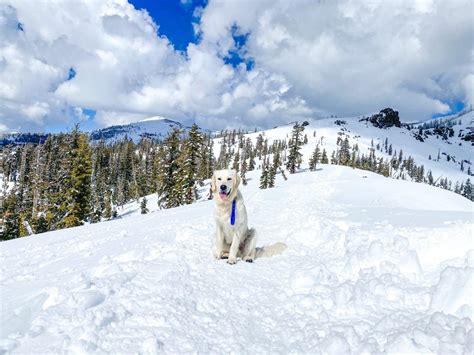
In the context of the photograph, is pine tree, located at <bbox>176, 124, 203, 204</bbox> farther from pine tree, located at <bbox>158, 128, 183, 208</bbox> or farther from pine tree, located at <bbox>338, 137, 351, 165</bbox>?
pine tree, located at <bbox>338, 137, 351, 165</bbox>

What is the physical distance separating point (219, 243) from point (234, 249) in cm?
44

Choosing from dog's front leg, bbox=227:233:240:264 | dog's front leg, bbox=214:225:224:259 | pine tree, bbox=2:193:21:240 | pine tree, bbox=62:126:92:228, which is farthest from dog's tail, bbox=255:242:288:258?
pine tree, bbox=2:193:21:240

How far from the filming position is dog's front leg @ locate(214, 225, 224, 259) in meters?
6.64

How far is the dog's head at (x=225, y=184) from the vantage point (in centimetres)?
630

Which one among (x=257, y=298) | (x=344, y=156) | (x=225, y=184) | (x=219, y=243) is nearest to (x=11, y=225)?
(x=219, y=243)

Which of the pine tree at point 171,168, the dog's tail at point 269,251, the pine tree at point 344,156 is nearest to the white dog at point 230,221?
the dog's tail at point 269,251

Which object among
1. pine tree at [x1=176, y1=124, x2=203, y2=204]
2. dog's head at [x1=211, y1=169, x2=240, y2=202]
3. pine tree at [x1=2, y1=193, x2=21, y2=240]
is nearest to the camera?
dog's head at [x1=211, y1=169, x2=240, y2=202]

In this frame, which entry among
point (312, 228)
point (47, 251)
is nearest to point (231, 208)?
point (312, 228)

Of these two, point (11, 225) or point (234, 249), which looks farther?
point (11, 225)

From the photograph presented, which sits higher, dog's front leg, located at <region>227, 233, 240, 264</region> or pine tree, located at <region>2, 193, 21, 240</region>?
dog's front leg, located at <region>227, 233, 240, 264</region>

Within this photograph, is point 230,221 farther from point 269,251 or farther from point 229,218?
point 269,251

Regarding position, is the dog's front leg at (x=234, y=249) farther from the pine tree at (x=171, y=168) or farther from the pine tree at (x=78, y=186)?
the pine tree at (x=171, y=168)

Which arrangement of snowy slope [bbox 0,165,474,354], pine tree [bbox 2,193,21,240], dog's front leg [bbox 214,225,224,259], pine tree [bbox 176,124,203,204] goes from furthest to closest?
1. pine tree [bbox 2,193,21,240]
2. pine tree [bbox 176,124,203,204]
3. dog's front leg [bbox 214,225,224,259]
4. snowy slope [bbox 0,165,474,354]

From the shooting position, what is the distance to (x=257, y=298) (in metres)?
4.76
